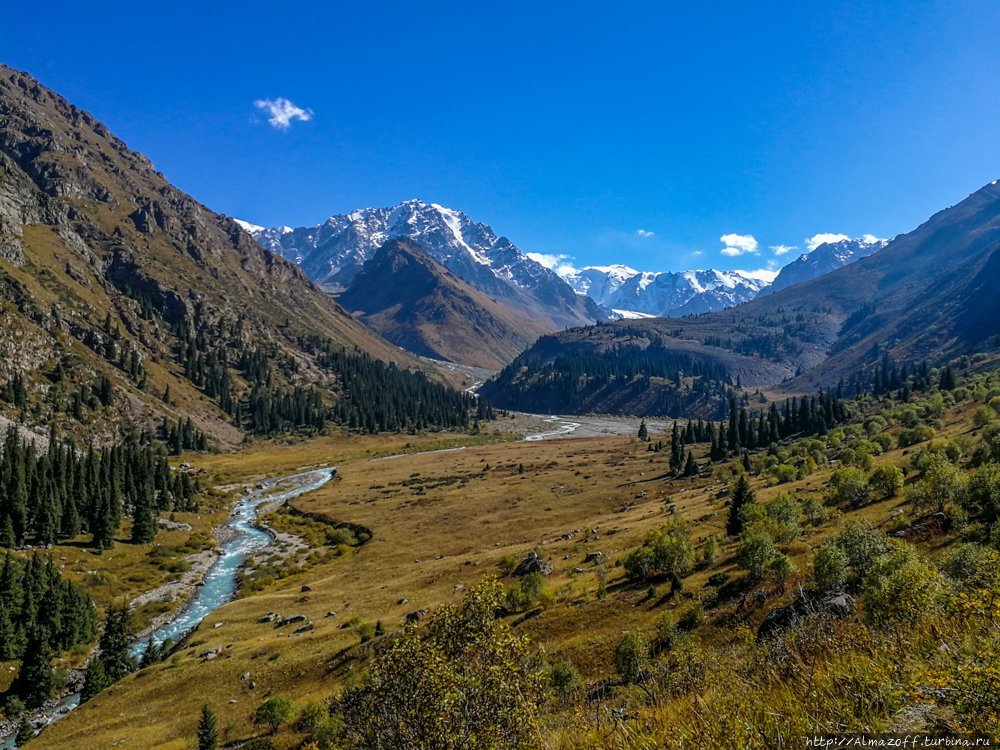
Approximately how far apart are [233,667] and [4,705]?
803 inches

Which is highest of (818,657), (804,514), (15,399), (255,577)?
(15,399)

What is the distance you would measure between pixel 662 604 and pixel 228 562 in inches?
3082

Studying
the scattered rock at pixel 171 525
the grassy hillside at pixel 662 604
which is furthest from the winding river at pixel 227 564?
the scattered rock at pixel 171 525

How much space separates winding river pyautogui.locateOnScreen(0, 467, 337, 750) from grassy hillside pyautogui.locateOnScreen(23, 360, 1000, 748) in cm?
442

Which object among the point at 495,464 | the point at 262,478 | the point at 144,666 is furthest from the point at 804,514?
the point at 262,478

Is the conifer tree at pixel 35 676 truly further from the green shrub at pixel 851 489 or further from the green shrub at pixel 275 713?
the green shrub at pixel 851 489

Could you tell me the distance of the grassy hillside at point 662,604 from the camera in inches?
314

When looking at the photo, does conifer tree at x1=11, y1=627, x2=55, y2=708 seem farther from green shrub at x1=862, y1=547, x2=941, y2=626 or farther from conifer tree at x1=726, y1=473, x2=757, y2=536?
conifer tree at x1=726, y1=473, x2=757, y2=536

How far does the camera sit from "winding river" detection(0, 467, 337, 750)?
197ft

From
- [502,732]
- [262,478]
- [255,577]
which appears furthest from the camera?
[262,478]

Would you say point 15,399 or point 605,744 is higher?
point 15,399

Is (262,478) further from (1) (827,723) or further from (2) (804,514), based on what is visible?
(1) (827,723)

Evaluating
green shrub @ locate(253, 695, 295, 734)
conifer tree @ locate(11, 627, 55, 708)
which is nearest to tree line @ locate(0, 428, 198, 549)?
conifer tree @ locate(11, 627, 55, 708)

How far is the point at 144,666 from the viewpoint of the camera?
55250mm
